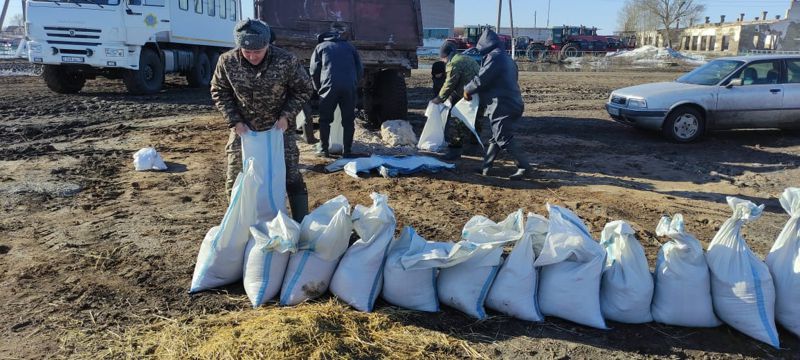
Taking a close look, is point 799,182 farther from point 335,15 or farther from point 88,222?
point 88,222

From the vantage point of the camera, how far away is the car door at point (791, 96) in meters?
8.52

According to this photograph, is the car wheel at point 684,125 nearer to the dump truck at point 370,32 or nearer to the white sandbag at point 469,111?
the white sandbag at point 469,111

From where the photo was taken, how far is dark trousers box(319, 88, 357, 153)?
6504 mm

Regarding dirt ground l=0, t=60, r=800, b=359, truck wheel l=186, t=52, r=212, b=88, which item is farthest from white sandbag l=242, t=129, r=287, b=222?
truck wheel l=186, t=52, r=212, b=88

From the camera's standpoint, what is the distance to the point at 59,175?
593cm

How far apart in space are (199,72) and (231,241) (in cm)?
1371

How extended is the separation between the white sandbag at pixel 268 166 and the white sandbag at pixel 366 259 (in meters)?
0.59

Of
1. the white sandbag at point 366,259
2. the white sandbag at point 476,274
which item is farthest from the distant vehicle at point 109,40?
the white sandbag at point 476,274

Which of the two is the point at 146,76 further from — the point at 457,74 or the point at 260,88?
the point at 260,88

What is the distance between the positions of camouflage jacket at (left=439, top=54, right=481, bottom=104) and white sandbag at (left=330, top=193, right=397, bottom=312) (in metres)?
4.20

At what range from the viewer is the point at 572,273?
3.01 meters

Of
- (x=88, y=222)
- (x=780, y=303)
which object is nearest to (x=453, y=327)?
(x=780, y=303)

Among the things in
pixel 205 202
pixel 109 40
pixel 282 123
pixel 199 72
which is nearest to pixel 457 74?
pixel 205 202

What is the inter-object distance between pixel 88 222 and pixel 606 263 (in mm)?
3876
